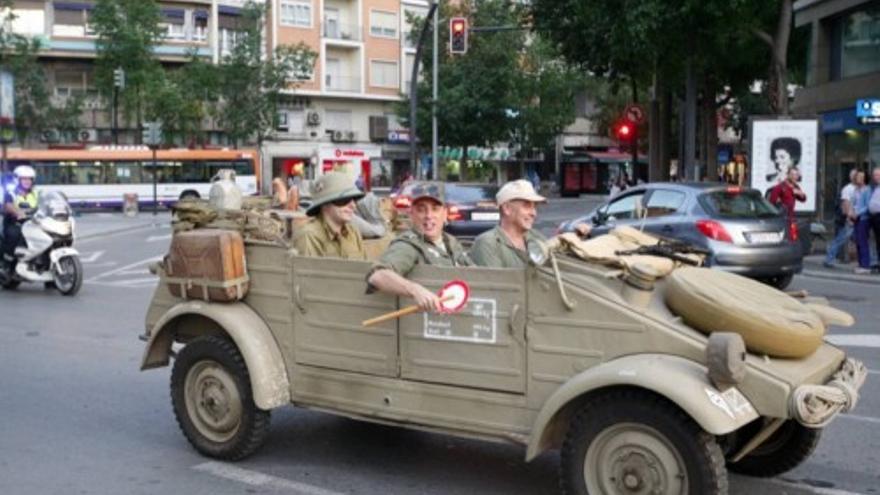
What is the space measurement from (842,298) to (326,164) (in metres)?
46.0

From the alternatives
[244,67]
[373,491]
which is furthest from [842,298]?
[244,67]

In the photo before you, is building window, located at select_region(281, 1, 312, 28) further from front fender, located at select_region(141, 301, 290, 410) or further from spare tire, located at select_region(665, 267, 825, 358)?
spare tire, located at select_region(665, 267, 825, 358)

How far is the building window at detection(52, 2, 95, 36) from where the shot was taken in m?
52.0

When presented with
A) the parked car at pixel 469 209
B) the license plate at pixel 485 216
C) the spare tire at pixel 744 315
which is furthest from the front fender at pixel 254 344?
the license plate at pixel 485 216

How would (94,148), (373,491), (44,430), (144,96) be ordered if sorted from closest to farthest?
(373,491), (44,430), (94,148), (144,96)

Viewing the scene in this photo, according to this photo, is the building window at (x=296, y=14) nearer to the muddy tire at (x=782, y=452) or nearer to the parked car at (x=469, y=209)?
the parked car at (x=469, y=209)

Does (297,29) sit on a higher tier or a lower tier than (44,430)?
higher

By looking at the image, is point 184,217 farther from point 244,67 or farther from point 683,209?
point 244,67

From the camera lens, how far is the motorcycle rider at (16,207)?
13594 mm

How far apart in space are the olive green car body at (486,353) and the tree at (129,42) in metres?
44.0

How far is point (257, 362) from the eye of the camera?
546 cm

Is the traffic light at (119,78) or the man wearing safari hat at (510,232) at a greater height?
the traffic light at (119,78)

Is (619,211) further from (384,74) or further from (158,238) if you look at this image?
(384,74)

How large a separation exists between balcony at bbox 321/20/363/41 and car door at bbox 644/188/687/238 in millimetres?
47903
